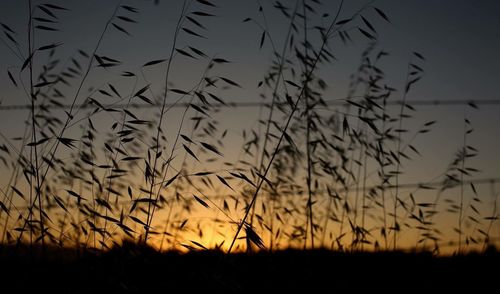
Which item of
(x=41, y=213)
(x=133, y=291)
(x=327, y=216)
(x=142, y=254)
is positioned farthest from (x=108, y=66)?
(x=327, y=216)

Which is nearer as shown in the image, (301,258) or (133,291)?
(133,291)

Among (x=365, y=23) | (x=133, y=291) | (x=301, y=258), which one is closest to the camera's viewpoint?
(x=133, y=291)

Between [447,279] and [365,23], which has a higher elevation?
[365,23]

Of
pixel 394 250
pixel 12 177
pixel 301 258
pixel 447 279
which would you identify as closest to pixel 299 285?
pixel 301 258

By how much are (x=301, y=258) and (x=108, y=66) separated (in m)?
2.05

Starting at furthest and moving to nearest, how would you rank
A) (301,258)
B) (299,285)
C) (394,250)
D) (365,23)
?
(394,250) → (301,258) → (365,23) → (299,285)

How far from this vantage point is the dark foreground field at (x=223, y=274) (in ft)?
8.20

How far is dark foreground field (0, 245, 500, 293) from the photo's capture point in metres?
2.50

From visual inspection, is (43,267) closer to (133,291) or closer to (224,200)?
(133,291)

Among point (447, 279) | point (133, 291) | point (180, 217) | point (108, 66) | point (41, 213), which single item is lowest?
point (133, 291)

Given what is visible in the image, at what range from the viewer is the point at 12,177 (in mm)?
3639

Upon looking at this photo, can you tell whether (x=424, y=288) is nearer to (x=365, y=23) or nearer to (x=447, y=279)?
(x=447, y=279)

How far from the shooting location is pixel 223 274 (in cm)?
280

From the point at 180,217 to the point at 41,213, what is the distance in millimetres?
1762
